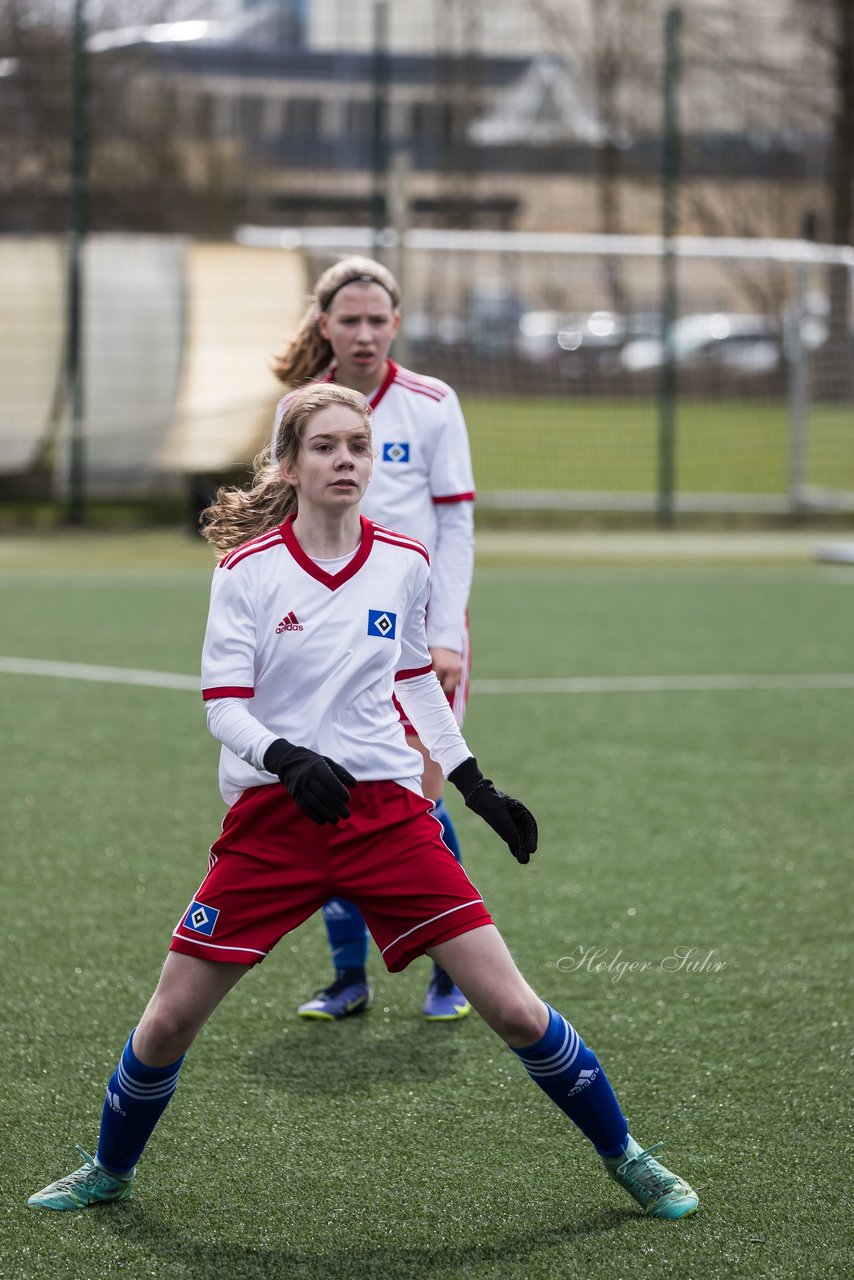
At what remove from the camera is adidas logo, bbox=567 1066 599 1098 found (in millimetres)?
3260

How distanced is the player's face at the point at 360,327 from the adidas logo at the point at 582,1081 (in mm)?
2023

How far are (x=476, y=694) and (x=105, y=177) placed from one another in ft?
41.2

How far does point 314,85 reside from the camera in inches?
703

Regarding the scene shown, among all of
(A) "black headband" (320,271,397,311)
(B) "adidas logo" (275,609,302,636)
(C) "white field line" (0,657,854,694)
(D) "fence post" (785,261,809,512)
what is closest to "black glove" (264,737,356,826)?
(B) "adidas logo" (275,609,302,636)

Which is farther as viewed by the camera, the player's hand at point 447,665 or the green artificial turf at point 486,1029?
the player's hand at point 447,665

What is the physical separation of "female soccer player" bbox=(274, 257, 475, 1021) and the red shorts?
1.29 metres

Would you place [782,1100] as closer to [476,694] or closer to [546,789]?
[546,789]

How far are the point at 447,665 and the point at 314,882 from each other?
1.42 metres

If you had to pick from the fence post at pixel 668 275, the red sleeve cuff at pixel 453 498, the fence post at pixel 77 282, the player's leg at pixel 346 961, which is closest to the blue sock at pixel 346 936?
the player's leg at pixel 346 961

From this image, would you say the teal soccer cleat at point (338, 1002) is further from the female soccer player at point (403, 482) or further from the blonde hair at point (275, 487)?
the blonde hair at point (275, 487)

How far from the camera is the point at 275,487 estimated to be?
352 centimetres

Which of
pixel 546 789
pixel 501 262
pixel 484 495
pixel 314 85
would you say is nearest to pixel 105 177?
pixel 314 85

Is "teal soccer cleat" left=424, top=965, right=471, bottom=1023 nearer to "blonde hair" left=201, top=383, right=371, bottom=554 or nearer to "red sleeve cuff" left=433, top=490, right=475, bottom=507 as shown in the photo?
"red sleeve cuff" left=433, top=490, right=475, bottom=507

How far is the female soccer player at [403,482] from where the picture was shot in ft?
14.9
